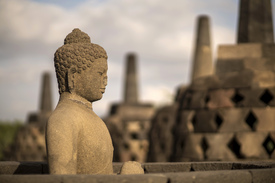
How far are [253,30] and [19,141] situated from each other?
561 inches

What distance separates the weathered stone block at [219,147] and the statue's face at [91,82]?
12.9 feet

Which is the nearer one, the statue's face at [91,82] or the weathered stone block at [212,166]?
the statue's face at [91,82]

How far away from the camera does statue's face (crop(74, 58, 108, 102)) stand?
4.25 m

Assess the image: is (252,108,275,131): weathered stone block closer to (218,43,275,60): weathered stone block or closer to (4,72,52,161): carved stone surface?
(218,43,275,60): weathered stone block

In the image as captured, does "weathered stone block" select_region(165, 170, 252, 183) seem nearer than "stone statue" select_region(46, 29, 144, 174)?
Yes

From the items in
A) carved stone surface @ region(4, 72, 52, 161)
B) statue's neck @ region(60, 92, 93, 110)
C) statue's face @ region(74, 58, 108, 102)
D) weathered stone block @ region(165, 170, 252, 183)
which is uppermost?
statue's face @ region(74, 58, 108, 102)

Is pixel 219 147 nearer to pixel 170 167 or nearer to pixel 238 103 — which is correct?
pixel 238 103

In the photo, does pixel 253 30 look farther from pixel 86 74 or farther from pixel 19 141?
pixel 19 141

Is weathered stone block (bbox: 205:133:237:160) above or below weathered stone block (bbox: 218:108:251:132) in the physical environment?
below

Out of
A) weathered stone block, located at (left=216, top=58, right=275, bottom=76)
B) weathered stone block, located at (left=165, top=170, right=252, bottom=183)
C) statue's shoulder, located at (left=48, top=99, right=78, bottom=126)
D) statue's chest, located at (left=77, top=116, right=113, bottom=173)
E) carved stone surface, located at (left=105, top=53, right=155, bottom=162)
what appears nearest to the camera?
weathered stone block, located at (left=165, top=170, right=252, bottom=183)

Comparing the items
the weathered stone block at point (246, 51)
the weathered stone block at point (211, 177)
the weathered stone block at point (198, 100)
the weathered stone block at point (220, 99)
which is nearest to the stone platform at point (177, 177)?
the weathered stone block at point (211, 177)

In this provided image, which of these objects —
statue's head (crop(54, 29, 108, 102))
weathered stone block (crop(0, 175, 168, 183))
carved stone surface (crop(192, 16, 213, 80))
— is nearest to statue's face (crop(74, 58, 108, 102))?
statue's head (crop(54, 29, 108, 102))

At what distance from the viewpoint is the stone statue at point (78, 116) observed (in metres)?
3.69

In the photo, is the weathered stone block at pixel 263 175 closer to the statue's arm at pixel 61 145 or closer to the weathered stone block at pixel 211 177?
the weathered stone block at pixel 211 177
